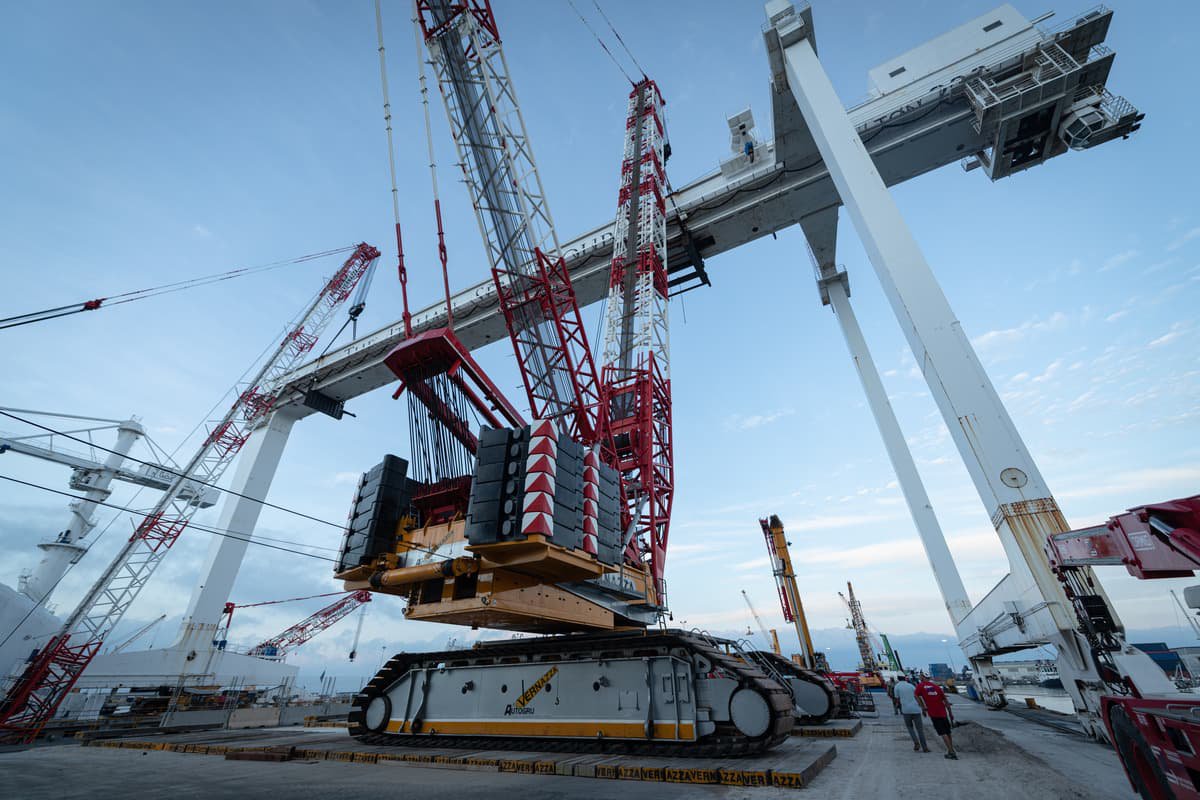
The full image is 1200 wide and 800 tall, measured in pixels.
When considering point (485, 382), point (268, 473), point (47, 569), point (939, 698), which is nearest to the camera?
point (939, 698)

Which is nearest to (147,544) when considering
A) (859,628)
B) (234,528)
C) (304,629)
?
(234,528)

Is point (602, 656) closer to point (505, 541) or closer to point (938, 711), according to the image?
point (505, 541)

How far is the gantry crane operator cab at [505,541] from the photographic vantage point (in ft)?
24.0

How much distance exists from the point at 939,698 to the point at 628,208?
65.4ft

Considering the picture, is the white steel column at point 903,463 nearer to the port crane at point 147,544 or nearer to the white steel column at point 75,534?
the port crane at point 147,544

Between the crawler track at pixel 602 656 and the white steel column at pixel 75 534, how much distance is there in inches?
985

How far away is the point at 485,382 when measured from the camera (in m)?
10.6

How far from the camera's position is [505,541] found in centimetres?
709

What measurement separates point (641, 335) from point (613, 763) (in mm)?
14044

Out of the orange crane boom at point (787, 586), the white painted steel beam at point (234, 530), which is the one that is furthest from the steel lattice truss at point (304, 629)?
the orange crane boom at point (787, 586)

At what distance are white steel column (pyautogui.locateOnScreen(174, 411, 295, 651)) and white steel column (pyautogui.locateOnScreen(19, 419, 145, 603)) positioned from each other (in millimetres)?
5743

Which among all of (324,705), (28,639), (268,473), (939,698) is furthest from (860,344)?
(28,639)

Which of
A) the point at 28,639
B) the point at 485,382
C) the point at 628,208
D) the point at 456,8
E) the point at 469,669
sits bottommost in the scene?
the point at 469,669

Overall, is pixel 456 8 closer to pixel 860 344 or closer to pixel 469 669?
pixel 469 669
